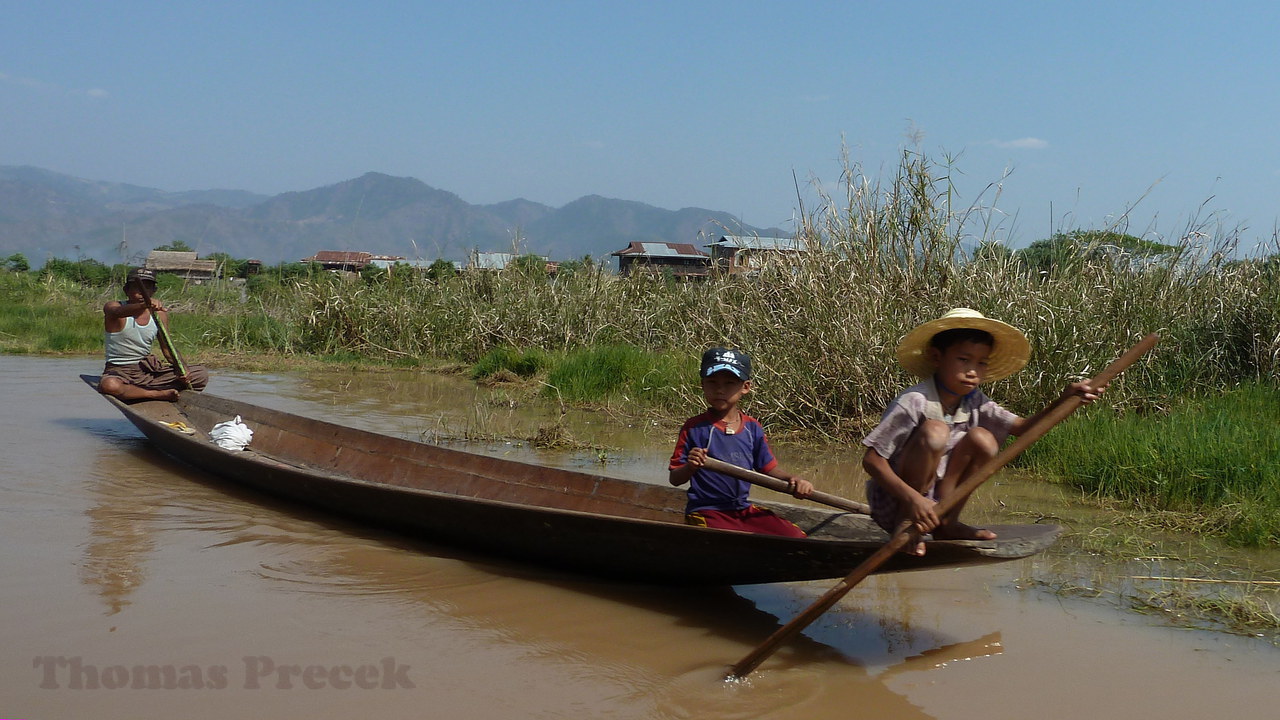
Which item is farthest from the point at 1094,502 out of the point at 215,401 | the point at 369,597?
the point at 215,401

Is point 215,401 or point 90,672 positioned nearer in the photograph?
point 90,672

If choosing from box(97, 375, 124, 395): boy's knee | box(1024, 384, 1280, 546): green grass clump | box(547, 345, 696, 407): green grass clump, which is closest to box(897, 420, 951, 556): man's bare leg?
box(1024, 384, 1280, 546): green grass clump

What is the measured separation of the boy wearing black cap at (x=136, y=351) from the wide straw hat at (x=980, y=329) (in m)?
5.33

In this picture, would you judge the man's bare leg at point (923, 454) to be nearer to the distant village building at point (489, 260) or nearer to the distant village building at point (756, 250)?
the distant village building at point (756, 250)

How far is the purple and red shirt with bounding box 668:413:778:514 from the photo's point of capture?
137 inches

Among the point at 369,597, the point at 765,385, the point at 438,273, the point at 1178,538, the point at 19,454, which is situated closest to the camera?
the point at 369,597

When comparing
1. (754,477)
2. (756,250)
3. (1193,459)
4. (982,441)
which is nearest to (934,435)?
(982,441)

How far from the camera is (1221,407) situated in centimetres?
572

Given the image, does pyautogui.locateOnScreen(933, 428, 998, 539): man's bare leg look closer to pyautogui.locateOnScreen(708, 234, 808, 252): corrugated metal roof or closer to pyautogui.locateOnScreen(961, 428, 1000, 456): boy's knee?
pyautogui.locateOnScreen(961, 428, 1000, 456): boy's knee

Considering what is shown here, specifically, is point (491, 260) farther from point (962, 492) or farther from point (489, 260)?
point (962, 492)

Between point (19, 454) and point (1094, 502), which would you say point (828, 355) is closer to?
point (1094, 502)

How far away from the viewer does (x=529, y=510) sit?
362 cm

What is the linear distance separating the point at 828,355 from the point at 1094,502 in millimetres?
2006

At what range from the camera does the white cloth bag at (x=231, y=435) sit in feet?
19.4
